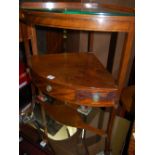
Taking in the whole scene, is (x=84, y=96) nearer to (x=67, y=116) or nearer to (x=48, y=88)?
(x=48, y=88)

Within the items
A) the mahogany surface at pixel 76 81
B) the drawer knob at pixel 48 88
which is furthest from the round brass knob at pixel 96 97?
the drawer knob at pixel 48 88

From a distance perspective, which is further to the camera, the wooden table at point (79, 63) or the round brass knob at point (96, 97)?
the round brass knob at point (96, 97)

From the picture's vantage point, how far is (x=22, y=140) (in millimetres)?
945

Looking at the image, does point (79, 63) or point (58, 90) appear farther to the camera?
point (79, 63)

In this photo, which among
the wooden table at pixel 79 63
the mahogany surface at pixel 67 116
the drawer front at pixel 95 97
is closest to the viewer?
the wooden table at pixel 79 63

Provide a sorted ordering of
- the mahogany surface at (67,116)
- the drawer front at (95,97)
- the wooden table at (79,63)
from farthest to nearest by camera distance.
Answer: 1. the mahogany surface at (67,116)
2. the drawer front at (95,97)
3. the wooden table at (79,63)

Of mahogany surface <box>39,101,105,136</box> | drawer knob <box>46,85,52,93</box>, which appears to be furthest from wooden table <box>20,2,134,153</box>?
mahogany surface <box>39,101,105,136</box>

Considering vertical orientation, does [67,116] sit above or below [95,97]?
below

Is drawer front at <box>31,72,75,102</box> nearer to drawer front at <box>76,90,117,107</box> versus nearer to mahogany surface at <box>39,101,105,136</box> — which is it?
drawer front at <box>76,90,117,107</box>

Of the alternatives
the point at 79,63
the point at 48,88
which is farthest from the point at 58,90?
the point at 79,63

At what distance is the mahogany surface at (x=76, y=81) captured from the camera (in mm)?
628

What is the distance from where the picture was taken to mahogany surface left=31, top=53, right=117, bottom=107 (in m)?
0.63

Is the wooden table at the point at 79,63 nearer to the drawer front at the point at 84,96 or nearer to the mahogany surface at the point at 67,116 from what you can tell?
the drawer front at the point at 84,96

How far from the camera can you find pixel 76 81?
66cm
